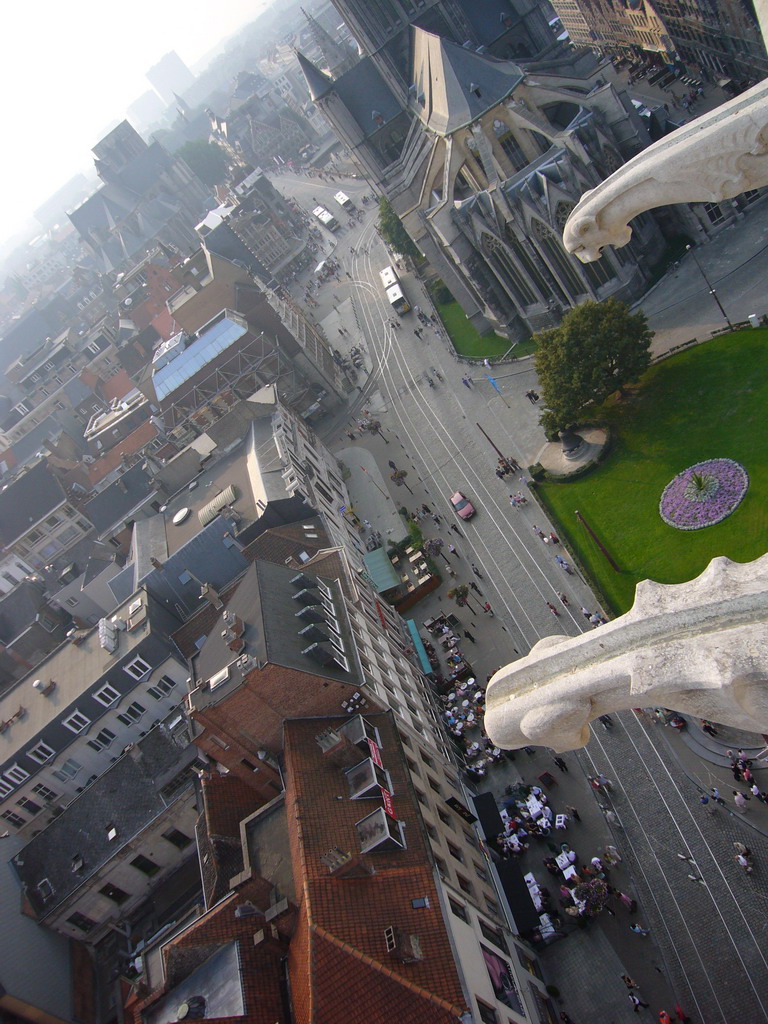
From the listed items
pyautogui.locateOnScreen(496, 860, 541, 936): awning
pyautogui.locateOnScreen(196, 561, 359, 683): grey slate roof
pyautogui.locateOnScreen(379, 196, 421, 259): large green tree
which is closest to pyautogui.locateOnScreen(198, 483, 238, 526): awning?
pyautogui.locateOnScreen(196, 561, 359, 683): grey slate roof

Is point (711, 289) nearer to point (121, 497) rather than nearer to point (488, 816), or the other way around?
point (488, 816)

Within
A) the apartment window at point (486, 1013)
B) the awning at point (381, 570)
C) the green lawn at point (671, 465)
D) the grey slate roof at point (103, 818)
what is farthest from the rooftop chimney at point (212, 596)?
the apartment window at point (486, 1013)

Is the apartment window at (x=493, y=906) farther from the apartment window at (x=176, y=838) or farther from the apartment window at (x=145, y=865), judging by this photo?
the apartment window at (x=145, y=865)

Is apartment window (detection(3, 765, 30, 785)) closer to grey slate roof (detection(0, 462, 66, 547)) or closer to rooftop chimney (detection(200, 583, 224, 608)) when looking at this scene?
rooftop chimney (detection(200, 583, 224, 608))

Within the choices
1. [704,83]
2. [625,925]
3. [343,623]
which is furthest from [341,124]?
[625,925]

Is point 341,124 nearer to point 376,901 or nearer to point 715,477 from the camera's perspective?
point 715,477

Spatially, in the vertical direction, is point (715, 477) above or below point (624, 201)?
below
